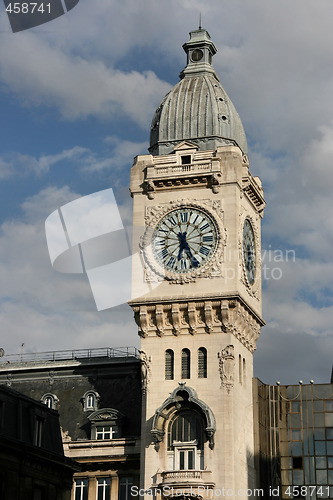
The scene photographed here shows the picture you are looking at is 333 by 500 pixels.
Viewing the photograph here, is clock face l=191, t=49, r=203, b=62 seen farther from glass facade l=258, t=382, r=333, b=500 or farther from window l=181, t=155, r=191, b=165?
glass facade l=258, t=382, r=333, b=500

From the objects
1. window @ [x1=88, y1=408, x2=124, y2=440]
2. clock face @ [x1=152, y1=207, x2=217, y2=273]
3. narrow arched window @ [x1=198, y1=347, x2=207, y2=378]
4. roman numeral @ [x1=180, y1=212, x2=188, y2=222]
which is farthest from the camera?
window @ [x1=88, y1=408, x2=124, y2=440]

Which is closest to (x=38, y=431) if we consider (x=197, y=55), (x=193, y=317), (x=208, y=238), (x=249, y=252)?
(x=193, y=317)

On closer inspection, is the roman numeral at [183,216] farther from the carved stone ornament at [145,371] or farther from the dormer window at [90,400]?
the dormer window at [90,400]

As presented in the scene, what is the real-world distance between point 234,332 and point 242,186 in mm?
12147

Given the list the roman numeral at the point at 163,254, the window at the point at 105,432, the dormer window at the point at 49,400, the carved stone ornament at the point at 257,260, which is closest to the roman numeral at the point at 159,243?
the roman numeral at the point at 163,254

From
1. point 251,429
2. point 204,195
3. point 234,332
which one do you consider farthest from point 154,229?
point 251,429

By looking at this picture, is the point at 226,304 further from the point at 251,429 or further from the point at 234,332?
the point at 251,429

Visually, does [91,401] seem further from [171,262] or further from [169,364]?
[171,262]

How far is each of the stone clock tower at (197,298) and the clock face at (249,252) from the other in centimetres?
10

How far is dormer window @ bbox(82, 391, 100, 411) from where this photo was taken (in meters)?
87.3

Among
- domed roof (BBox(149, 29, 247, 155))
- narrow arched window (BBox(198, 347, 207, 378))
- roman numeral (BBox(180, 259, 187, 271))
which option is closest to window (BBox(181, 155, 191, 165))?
domed roof (BBox(149, 29, 247, 155))

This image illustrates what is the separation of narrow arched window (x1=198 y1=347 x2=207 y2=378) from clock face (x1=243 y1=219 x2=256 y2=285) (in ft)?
25.9

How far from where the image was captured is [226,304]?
7831cm

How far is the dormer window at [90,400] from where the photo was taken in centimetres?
8731
